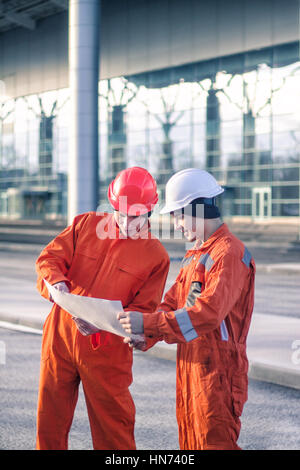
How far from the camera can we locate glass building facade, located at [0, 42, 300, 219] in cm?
3856

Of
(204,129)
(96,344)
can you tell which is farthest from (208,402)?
(204,129)

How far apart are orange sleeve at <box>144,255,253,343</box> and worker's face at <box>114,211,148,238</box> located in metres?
0.54

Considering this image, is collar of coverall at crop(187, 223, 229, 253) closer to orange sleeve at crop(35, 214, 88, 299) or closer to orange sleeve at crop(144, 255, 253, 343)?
orange sleeve at crop(144, 255, 253, 343)

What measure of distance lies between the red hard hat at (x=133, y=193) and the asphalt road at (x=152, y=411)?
6.41 feet

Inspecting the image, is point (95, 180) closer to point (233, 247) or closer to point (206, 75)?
point (233, 247)

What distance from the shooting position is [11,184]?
56.8 metres

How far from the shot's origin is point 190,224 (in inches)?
111

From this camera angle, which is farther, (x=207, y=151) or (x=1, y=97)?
(x=1, y=97)

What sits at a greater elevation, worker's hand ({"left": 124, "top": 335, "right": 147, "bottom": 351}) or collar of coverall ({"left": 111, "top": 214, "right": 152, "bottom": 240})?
collar of coverall ({"left": 111, "top": 214, "right": 152, "bottom": 240})

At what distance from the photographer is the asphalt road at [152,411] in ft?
14.0

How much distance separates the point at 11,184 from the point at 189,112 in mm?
21285

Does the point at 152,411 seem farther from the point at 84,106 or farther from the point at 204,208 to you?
the point at 84,106

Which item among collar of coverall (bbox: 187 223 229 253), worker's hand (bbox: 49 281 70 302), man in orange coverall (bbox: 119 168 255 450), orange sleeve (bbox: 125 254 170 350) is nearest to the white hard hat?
man in orange coverall (bbox: 119 168 255 450)
